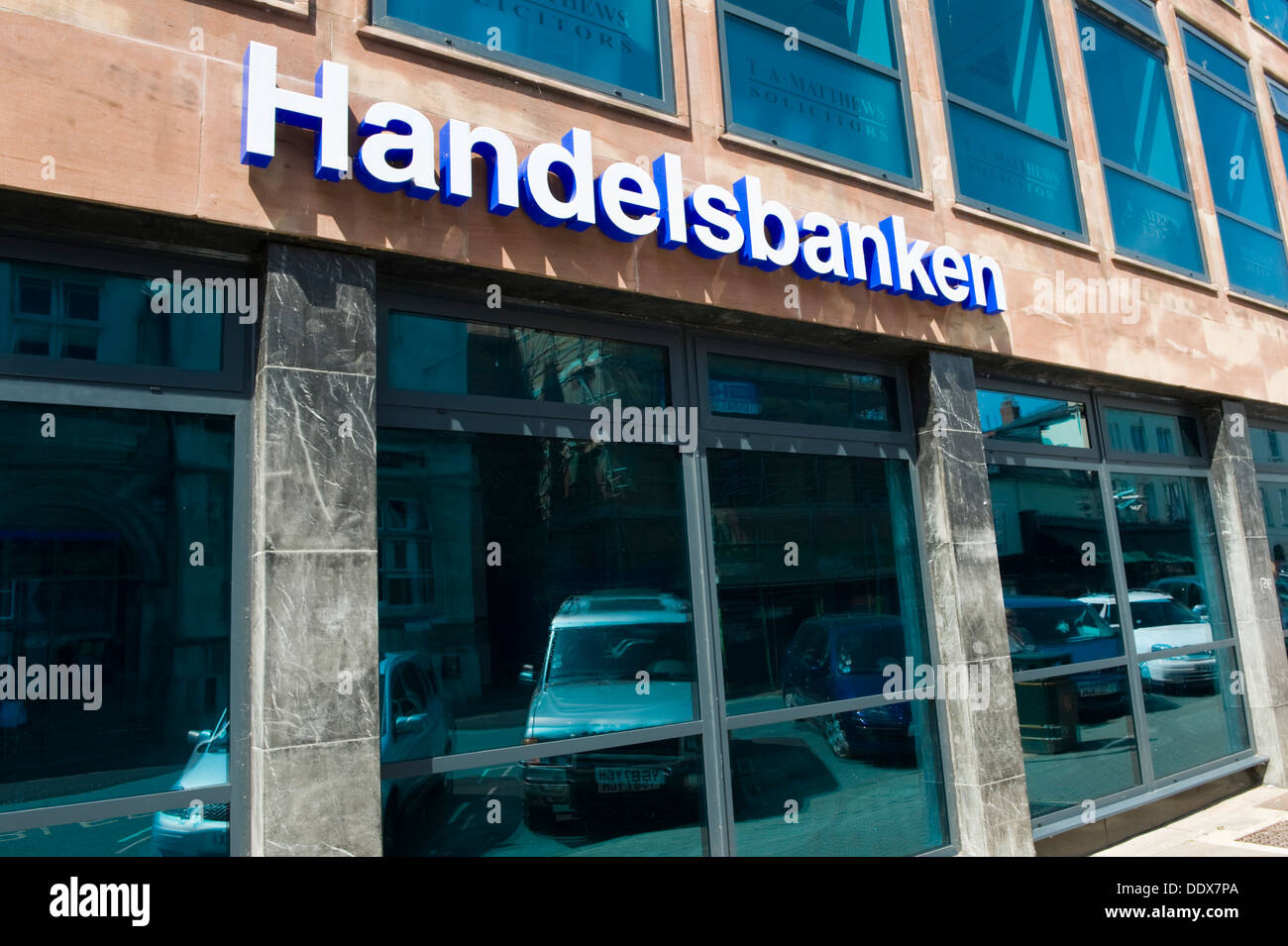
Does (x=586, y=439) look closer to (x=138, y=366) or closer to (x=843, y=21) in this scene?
(x=138, y=366)

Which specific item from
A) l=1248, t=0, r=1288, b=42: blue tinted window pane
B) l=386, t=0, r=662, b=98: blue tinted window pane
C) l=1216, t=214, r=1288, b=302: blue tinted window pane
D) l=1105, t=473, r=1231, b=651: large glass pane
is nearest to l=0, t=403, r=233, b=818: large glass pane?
l=386, t=0, r=662, b=98: blue tinted window pane

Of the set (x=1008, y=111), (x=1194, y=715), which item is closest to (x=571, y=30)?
(x=1008, y=111)

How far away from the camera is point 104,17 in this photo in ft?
12.9

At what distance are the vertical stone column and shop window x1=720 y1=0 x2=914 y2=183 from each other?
6.02ft

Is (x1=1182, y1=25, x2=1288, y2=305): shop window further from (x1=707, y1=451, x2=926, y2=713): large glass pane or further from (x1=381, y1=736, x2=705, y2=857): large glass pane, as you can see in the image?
(x1=381, y1=736, x2=705, y2=857): large glass pane

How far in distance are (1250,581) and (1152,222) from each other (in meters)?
4.10

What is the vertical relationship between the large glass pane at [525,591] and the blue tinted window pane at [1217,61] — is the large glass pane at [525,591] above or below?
below

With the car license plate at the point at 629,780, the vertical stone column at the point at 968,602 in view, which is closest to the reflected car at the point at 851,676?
the vertical stone column at the point at 968,602

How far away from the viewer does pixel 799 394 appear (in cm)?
650

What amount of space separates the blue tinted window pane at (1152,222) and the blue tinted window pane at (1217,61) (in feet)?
7.30

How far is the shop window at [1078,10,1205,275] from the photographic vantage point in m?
9.27

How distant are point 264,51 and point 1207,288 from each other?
9.88 meters

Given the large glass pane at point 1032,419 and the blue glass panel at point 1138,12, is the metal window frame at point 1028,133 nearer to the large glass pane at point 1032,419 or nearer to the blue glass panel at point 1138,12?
the blue glass panel at point 1138,12

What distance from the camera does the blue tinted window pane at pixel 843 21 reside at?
677 cm
